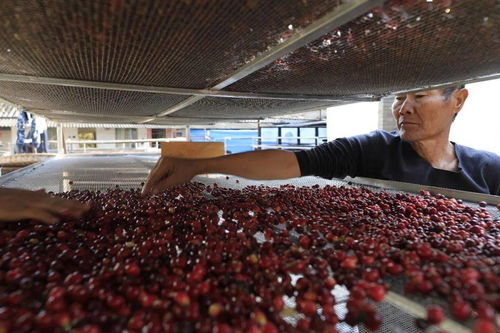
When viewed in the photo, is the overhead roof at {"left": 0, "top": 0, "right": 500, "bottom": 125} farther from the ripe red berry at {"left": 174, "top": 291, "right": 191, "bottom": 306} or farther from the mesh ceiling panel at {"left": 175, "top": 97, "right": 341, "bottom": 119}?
the ripe red berry at {"left": 174, "top": 291, "right": 191, "bottom": 306}

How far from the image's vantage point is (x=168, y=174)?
1942 millimetres

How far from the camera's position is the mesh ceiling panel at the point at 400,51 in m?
0.90

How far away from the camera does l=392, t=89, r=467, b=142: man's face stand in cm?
214

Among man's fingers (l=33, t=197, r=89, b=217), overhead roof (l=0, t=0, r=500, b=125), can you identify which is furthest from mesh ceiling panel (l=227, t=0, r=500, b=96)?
man's fingers (l=33, t=197, r=89, b=217)

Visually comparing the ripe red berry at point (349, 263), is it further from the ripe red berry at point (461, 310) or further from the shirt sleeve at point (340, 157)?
the shirt sleeve at point (340, 157)

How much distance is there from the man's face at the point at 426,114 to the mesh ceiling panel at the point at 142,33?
1.49 meters

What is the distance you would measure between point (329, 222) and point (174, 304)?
0.80 m

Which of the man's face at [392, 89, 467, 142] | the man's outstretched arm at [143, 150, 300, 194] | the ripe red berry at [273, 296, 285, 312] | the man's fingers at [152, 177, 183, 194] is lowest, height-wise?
the ripe red berry at [273, 296, 285, 312]

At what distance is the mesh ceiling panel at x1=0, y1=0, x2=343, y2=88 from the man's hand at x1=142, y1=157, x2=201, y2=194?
627mm

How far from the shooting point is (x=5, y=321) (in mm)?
556

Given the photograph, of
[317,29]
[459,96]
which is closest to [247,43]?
→ [317,29]

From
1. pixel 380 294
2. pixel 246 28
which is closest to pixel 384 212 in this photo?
pixel 380 294

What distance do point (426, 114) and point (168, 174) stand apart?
1967mm

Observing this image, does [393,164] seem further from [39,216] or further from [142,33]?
[39,216]
